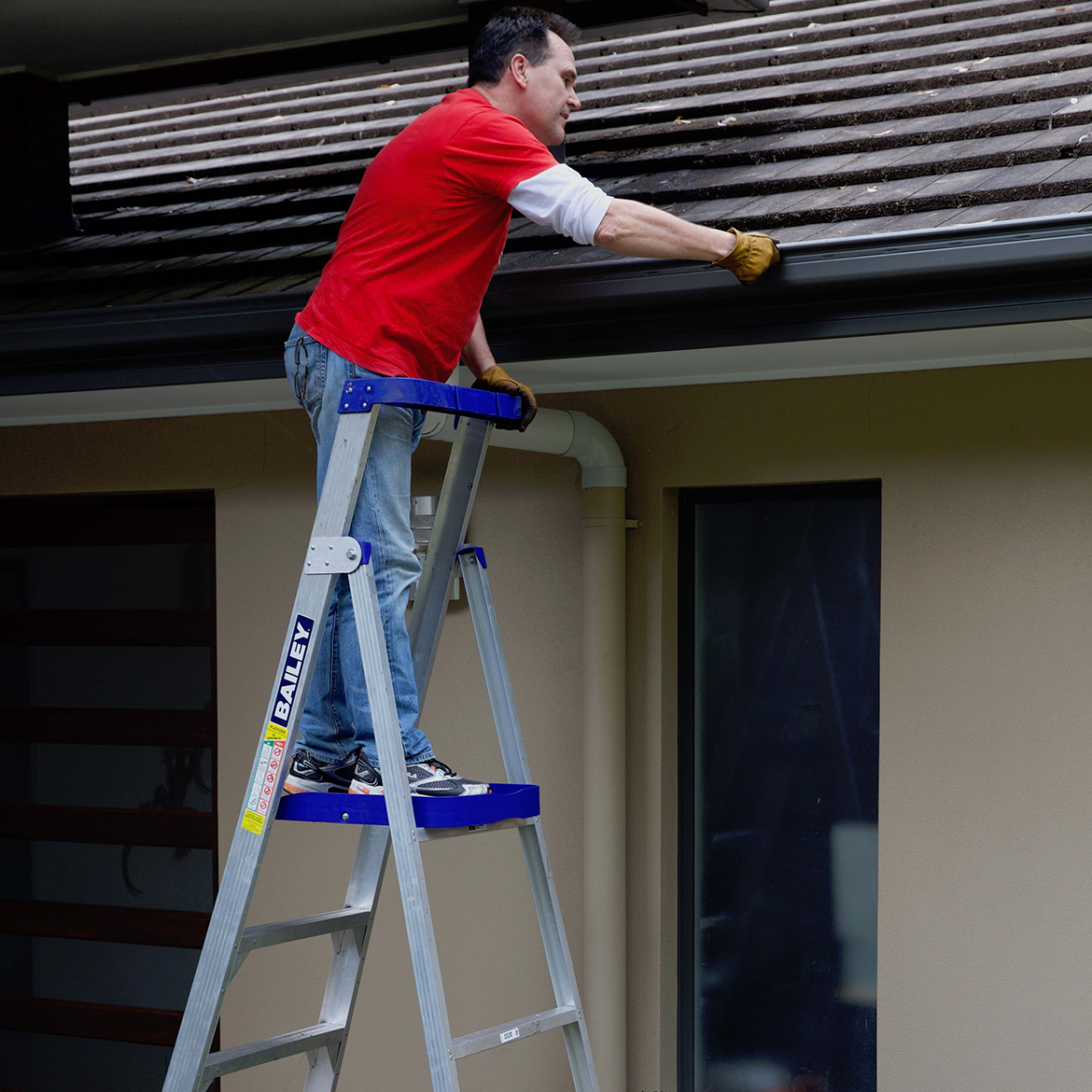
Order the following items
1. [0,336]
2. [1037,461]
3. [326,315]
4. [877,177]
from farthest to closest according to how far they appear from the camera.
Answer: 1. [0,336]
2. [1037,461]
3. [877,177]
4. [326,315]

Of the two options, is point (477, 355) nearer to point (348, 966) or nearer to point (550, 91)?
point (550, 91)

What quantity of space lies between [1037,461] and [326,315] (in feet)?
7.22

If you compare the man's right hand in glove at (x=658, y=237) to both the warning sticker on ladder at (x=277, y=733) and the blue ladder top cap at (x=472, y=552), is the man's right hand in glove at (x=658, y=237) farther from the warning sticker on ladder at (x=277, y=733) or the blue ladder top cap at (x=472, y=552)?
the warning sticker on ladder at (x=277, y=733)

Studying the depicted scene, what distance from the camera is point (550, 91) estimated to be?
3.11 meters

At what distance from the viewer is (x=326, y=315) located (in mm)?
2998

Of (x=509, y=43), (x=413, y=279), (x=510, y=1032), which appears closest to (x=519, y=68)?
(x=509, y=43)

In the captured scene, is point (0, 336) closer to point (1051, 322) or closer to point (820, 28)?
point (1051, 322)

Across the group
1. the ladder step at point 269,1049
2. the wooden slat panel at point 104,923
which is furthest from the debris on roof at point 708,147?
the wooden slat panel at point 104,923

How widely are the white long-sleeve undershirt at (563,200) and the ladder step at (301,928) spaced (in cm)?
160

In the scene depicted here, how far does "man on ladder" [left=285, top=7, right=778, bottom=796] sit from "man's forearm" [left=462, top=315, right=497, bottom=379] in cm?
28

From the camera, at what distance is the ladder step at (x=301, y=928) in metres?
2.91

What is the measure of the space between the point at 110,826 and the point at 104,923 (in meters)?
0.39

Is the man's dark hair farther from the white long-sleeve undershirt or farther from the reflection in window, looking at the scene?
the reflection in window

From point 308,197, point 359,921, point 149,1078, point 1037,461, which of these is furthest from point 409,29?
point 149,1078
